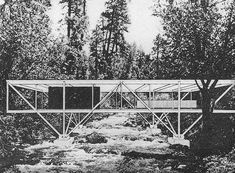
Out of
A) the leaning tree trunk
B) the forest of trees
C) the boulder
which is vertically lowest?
the boulder

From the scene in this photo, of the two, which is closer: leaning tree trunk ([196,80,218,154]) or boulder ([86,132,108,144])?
leaning tree trunk ([196,80,218,154])

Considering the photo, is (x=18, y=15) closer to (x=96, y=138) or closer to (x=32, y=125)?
(x=32, y=125)

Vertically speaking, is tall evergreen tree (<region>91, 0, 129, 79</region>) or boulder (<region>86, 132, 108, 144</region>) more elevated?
tall evergreen tree (<region>91, 0, 129, 79</region>)

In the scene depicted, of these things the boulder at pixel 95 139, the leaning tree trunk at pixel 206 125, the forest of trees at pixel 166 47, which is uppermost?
the forest of trees at pixel 166 47

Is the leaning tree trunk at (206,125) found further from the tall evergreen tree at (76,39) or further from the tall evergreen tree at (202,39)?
the tall evergreen tree at (76,39)

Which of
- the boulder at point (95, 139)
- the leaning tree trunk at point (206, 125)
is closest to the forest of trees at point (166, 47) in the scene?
the leaning tree trunk at point (206, 125)

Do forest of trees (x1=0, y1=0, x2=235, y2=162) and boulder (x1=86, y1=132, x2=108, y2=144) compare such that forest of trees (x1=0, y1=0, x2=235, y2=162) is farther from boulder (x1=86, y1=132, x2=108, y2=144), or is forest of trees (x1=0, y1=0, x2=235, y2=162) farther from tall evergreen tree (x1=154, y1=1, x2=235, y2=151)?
boulder (x1=86, y1=132, x2=108, y2=144)

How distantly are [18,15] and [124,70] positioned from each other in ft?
102

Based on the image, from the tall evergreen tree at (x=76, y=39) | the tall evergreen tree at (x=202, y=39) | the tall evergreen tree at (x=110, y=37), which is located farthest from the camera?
the tall evergreen tree at (x=110, y=37)

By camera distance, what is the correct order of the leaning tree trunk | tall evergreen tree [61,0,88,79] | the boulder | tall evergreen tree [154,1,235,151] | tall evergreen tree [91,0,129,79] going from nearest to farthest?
the leaning tree trunk, tall evergreen tree [154,1,235,151], the boulder, tall evergreen tree [61,0,88,79], tall evergreen tree [91,0,129,79]

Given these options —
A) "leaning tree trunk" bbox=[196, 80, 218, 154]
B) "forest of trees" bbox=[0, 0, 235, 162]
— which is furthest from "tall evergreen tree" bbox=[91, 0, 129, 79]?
"leaning tree trunk" bbox=[196, 80, 218, 154]

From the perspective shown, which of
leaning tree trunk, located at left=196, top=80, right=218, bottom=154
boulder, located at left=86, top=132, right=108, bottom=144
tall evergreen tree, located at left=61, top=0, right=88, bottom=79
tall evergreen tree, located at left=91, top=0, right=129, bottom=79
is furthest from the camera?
tall evergreen tree, located at left=91, top=0, right=129, bottom=79

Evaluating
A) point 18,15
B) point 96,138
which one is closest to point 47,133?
point 96,138

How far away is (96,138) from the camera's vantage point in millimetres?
31766
